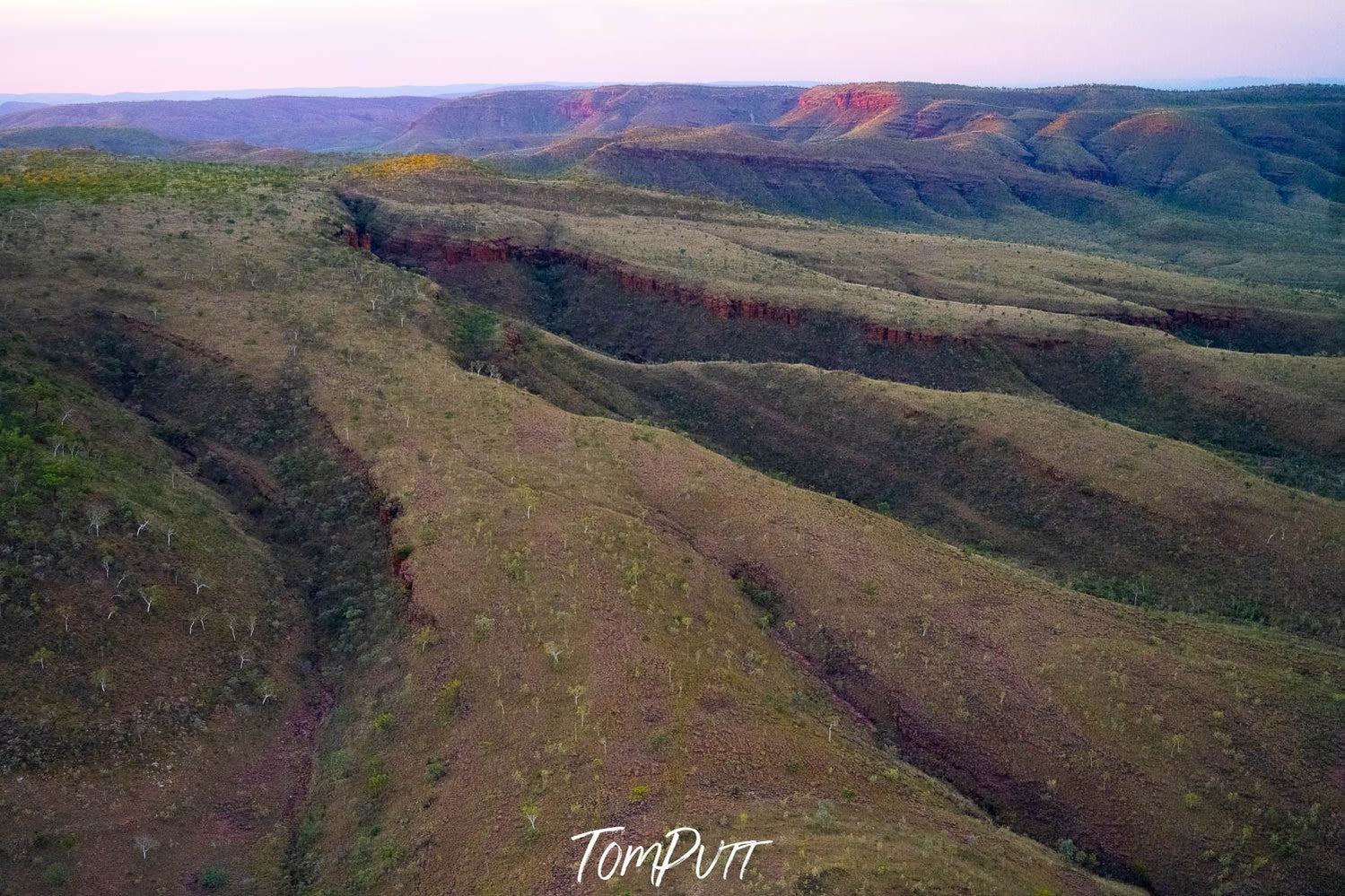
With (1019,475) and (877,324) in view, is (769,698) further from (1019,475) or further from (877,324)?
(877,324)

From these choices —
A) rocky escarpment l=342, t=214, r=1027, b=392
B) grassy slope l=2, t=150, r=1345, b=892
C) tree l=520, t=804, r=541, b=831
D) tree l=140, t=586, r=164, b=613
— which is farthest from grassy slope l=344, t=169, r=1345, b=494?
tree l=520, t=804, r=541, b=831

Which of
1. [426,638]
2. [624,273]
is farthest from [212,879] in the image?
[624,273]

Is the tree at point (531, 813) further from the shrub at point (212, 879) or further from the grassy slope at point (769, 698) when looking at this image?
the shrub at point (212, 879)

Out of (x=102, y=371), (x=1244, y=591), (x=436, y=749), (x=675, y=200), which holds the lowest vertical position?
(x=1244, y=591)

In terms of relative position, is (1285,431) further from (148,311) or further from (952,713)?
(148,311)

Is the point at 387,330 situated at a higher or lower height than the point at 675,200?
lower

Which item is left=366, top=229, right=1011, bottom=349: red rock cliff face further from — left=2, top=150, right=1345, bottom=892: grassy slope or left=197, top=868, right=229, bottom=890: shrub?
left=197, top=868, right=229, bottom=890: shrub

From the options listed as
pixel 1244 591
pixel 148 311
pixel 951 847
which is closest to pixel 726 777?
pixel 951 847
